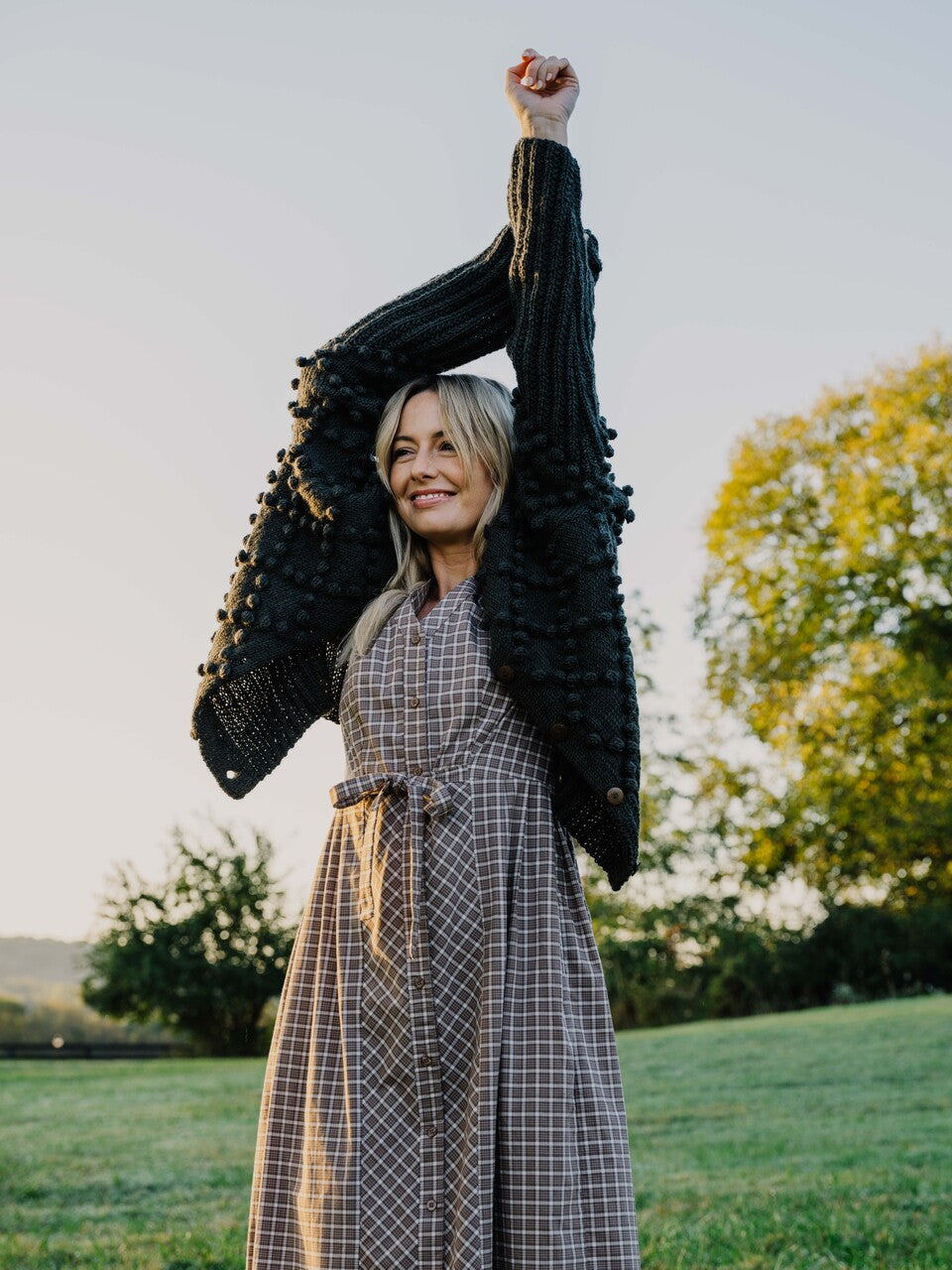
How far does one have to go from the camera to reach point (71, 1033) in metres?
16.2

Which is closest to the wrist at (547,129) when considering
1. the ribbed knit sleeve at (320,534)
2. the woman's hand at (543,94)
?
the woman's hand at (543,94)

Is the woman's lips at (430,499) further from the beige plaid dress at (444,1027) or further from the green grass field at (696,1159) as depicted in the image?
the green grass field at (696,1159)

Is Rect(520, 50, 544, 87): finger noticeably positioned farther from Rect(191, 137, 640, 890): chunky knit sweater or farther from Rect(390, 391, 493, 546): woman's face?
Rect(390, 391, 493, 546): woman's face

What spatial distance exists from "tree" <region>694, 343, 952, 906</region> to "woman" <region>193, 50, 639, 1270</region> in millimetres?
14171

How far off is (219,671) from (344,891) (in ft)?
1.61

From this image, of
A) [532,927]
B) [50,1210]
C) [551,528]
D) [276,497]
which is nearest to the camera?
[532,927]

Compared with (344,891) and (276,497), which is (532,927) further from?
(276,497)

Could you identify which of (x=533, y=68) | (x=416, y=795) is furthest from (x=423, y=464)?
(x=533, y=68)

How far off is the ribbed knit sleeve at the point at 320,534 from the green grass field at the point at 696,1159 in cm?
258

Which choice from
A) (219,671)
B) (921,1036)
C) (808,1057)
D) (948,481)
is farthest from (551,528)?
(948,481)

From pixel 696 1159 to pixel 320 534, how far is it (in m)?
4.53

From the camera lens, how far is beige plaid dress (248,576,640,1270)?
211 cm

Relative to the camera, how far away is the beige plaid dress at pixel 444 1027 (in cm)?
211

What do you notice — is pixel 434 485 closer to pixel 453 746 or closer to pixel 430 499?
pixel 430 499
